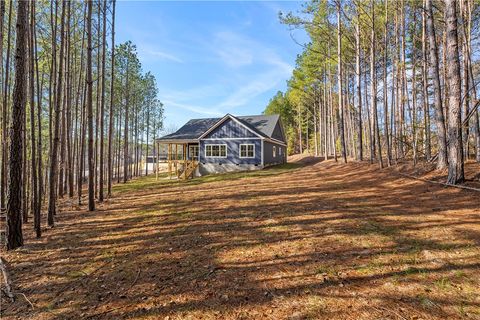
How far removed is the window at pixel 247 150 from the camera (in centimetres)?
2153

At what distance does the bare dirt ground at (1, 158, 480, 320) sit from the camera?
9.17ft

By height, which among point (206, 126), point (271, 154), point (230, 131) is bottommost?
point (271, 154)

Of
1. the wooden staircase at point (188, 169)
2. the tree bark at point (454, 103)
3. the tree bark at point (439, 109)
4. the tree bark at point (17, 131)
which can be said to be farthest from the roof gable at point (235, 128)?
the tree bark at point (17, 131)

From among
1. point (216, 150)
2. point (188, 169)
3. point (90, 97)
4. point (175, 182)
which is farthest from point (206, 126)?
point (90, 97)

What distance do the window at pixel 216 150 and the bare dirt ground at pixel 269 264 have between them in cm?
1525

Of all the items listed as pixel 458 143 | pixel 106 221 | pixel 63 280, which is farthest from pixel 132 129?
pixel 458 143

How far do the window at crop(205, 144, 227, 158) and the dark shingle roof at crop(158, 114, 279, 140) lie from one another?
1.49 m

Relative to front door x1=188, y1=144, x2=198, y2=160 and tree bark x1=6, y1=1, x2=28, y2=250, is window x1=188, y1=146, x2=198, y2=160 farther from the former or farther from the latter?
tree bark x1=6, y1=1, x2=28, y2=250

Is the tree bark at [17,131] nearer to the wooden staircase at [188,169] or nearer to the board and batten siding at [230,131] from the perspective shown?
the wooden staircase at [188,169]

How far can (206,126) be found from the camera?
25.0 meters

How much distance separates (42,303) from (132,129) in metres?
24.5

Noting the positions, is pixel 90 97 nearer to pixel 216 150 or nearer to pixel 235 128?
pixel 216 150

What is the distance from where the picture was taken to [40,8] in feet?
35.4

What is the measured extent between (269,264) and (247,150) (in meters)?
18.1
